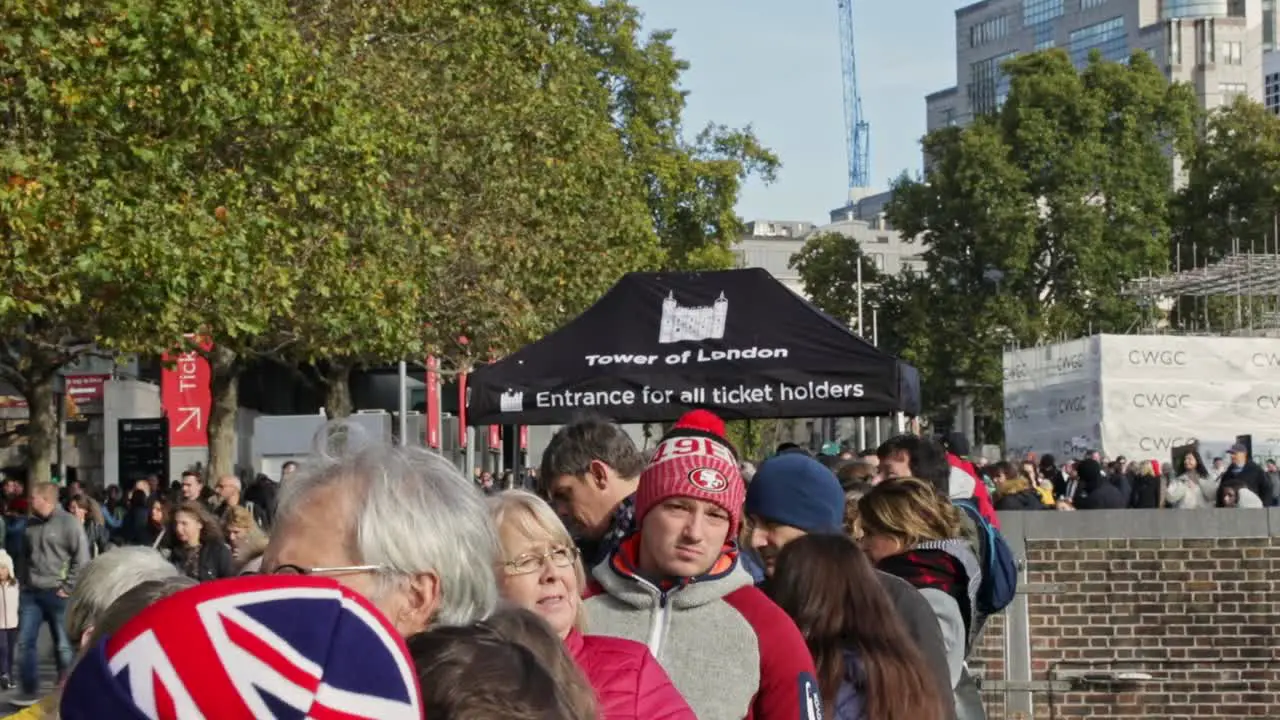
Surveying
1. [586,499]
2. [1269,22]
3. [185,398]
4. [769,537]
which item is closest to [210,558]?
[586,499]

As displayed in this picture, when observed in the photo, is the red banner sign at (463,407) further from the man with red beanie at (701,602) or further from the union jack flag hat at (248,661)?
the union jack flag hat at (248,661)

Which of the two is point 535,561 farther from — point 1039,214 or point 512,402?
point 1039,214

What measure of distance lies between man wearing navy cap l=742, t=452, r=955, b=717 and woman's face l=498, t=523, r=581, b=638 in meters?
1.84

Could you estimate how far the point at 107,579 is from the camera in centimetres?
475

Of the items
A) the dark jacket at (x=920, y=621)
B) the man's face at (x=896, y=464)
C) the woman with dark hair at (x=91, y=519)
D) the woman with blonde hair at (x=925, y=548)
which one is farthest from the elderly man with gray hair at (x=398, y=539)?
the woman with dark hair at (x=91, y=519)

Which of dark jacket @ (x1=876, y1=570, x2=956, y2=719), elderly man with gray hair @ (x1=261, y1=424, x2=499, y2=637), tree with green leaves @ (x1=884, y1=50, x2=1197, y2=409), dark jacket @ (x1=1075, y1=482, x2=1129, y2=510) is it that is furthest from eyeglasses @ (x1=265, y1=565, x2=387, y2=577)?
tree with green leaves @ (x1=884, y1=50, x2=1197, y2=409)

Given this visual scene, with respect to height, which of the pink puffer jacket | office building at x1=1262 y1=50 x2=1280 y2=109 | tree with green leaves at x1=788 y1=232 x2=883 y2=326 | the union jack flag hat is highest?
office building at x1=1262 y1=50 x2=1280 y2=109

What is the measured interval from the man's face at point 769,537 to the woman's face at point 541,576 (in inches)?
73.1

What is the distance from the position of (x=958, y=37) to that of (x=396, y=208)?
147464mm

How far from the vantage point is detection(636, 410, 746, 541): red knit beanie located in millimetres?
4668

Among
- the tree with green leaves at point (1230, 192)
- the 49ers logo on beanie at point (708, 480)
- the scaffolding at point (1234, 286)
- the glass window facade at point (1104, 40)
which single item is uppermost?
the glass window facade at point (1104, 40)

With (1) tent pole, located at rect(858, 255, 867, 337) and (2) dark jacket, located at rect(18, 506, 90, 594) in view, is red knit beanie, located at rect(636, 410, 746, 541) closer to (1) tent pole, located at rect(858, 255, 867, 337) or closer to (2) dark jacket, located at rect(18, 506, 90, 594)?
(2) dark jacket, located at rect(18, 506, 90, 594)

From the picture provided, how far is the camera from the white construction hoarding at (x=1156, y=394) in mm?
48000

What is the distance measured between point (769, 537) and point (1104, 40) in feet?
503
